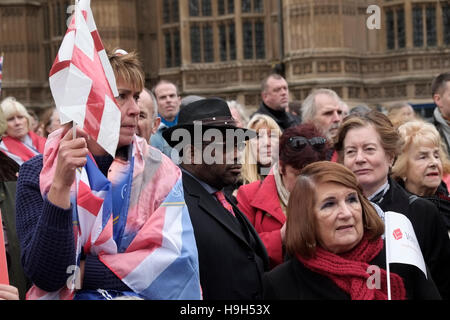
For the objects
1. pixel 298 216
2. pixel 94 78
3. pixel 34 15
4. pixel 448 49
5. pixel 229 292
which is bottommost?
pixel 229 292

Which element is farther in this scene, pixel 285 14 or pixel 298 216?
pixel 285 14

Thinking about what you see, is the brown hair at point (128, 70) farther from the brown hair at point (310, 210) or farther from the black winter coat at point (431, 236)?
the black winter coat at point (431, 236)

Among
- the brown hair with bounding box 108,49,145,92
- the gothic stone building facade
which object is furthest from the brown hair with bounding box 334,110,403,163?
the gothic stone building facade

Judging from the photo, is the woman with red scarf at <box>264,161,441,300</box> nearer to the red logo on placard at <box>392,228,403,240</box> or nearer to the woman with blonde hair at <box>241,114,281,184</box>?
the red logo on placard at <box>392,228,403,240</box>

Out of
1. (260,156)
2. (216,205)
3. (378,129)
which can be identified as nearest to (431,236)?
(378,129)

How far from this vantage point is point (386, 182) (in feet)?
14.5

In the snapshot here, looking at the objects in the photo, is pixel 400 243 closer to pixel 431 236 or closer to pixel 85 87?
pixel 431 236

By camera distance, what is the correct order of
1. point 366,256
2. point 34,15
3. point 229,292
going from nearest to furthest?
point 366,256 < point 229,292 < point 34,15

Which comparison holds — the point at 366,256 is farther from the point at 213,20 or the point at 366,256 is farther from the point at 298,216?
the point at 213,20

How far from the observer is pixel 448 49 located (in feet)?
59.9

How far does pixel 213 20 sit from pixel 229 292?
1765 centimetres

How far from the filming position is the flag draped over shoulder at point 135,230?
3.04 metres
